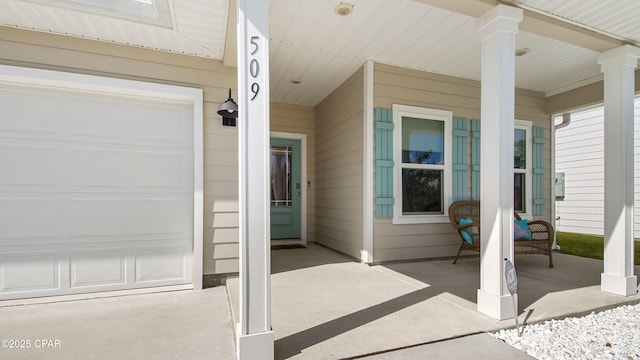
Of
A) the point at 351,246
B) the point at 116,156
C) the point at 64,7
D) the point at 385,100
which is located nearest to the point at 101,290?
the point at 116,156

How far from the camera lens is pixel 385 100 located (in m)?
4.15

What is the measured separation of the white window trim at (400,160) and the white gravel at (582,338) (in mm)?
2033

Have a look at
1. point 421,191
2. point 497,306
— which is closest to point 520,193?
point 421,191

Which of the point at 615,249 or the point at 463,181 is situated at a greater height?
the point at 463,181

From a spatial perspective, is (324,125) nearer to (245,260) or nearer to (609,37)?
(609,37)

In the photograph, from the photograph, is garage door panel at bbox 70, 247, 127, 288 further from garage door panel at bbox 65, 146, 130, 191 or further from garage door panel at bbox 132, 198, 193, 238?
garage door panel at bbox 65, 146, 130, 191

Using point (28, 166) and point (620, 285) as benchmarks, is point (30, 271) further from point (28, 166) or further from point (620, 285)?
point (620, 285)

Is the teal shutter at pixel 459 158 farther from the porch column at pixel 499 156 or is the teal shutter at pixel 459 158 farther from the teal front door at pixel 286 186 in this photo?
the teal front door at pixel 286 186

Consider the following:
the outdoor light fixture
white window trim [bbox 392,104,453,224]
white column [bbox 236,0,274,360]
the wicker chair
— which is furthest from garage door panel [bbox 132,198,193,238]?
the wicker chair

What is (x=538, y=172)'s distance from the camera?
16.7ft

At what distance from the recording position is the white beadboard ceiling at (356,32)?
248 cm

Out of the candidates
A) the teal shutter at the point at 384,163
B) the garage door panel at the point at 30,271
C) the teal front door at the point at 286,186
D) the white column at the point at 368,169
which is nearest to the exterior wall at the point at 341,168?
the white column at the point at 368,169

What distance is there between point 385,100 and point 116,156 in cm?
316

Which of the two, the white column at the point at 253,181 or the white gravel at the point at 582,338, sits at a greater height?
the white column at the point at 253,181
